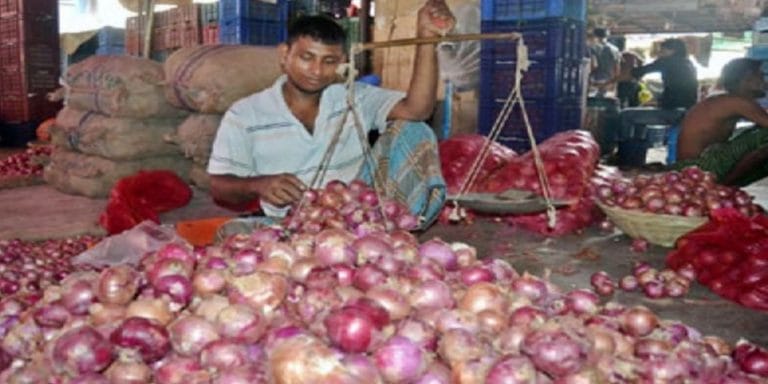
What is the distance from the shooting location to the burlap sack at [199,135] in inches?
183

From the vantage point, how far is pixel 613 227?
3.82m

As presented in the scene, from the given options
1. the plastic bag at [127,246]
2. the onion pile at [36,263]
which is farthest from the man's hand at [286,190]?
the onion pile at [36,263]

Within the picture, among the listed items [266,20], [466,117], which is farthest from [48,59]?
[466,117]

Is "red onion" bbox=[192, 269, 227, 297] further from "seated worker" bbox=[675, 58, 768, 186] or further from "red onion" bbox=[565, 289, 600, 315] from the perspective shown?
"seated worker" bbox=[675, 58, 768, 186]

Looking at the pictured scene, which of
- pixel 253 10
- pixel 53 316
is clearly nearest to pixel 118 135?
pixel 253 10

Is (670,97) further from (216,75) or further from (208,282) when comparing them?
(208,282)

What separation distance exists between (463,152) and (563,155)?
23.2 inches

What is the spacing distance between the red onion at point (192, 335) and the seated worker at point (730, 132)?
14.1 ft

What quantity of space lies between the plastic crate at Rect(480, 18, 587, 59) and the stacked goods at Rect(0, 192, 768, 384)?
13.0ft

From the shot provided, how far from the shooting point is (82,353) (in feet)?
3.57

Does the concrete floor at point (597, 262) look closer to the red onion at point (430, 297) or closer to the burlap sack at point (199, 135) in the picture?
the red onion at point (430, 297)

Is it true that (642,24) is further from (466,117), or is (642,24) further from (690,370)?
(690,370)

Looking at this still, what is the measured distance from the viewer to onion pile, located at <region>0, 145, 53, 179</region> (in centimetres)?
606

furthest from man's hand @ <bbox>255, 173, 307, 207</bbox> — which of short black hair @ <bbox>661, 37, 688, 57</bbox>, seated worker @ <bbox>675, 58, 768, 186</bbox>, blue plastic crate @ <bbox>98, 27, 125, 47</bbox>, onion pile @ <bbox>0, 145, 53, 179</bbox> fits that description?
blue plastic crate @ <bbox>98, 27, 125, 47</bbox>
